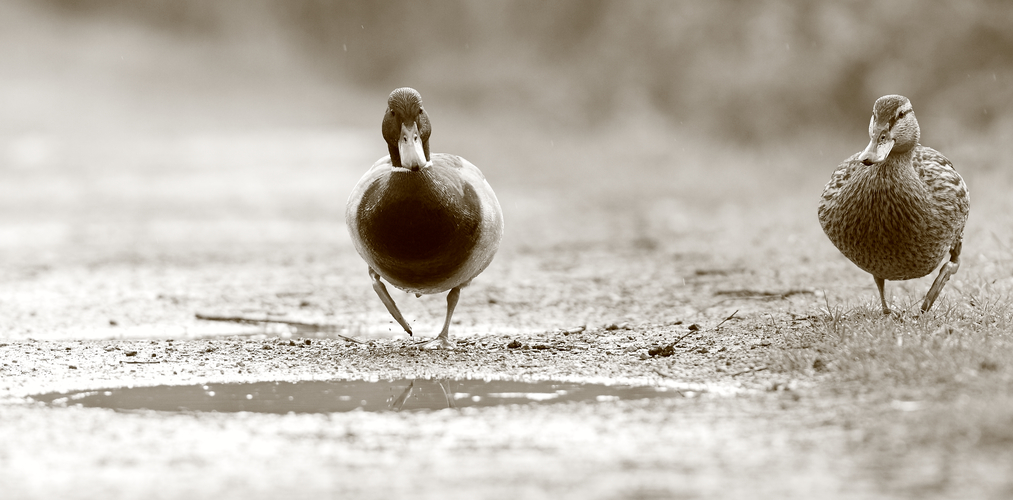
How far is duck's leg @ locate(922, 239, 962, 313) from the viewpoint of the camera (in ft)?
18.2

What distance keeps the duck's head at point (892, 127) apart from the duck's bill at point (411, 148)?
2047 mm

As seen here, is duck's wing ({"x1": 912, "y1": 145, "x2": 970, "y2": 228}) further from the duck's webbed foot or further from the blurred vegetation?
the blurred vegetation

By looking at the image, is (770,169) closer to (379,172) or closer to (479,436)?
(379,172)

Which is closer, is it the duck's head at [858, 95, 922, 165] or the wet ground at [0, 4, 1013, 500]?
the wet ground at [0, 4, 1013, 500]

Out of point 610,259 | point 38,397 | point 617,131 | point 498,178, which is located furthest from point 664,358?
point 617,131

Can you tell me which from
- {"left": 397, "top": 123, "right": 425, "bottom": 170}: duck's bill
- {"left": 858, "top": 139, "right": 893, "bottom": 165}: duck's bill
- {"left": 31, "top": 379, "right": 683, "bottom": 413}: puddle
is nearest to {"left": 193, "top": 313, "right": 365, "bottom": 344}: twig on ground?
{"left": 397, "top": 123, "right": 425, "bottom": 170}: duck's bill

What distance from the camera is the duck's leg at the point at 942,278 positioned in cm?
555

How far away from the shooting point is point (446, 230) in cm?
538

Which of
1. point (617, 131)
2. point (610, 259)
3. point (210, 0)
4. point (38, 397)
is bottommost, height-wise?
point (38, 397)

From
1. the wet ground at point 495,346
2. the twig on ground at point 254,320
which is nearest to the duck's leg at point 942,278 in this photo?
the wet ground at point 495,346

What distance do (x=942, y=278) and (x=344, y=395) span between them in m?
2.99

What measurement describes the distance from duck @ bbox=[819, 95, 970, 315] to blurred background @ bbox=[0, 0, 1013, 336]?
1.47 m

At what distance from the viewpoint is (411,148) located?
17.3 ft

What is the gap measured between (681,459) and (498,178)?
39.1 ft
